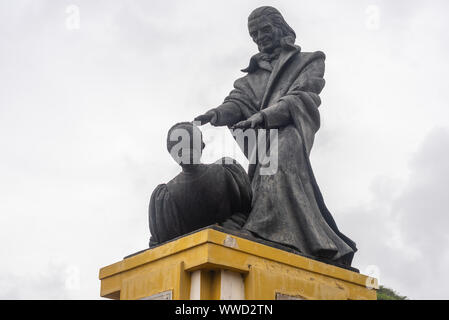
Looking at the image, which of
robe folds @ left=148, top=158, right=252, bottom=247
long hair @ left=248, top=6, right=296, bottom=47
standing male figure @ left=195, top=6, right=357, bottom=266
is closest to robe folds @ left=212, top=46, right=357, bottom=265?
standing male figure @ left=195, top=6, right=357, bottom=266

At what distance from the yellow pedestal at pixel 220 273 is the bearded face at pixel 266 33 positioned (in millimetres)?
2737

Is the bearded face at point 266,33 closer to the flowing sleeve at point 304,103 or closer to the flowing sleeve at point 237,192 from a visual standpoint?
the flowing sleeve at point 304,103

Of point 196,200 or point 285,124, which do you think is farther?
point 285,124

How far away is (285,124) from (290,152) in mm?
331

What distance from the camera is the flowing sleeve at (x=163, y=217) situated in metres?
6.38

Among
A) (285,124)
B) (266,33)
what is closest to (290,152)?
(285,124)

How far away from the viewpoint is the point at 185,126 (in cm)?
629

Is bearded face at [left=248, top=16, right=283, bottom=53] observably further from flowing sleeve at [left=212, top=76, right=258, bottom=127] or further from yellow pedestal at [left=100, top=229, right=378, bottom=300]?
yellow pedestal at [left=100, top=229, right=378, bottom=300]

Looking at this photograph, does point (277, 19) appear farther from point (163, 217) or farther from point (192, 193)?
point (163, 217)

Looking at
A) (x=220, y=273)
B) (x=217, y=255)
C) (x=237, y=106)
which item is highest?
(x=237, y=106)

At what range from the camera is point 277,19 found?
311 inches
